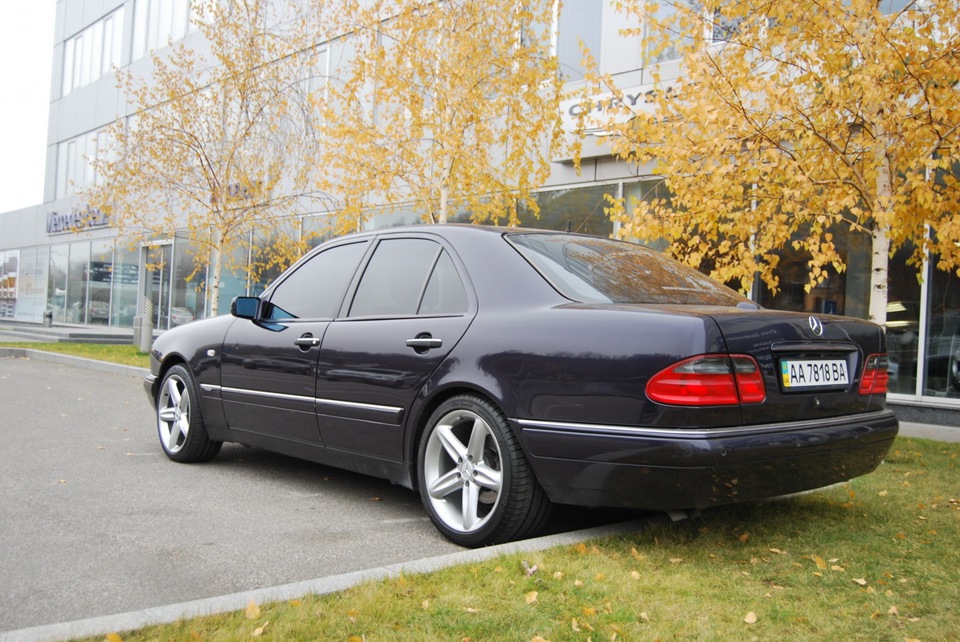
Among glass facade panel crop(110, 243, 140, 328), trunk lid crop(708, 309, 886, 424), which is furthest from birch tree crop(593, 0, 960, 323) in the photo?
glass facade panel crop(110, 243, 140, 328)

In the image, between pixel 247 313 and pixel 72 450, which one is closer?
pixel 247 313

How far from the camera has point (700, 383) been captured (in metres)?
3.32

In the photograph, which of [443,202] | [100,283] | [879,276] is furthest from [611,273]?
[100,283]

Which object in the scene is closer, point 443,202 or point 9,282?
point 443,202

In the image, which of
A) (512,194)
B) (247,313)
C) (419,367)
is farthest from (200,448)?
(512,194)

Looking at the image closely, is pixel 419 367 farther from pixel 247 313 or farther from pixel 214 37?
pixel 214 37

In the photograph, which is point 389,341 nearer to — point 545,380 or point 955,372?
point 545,380

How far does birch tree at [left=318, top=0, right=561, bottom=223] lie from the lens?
1191cm

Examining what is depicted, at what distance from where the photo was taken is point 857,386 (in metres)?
3.93

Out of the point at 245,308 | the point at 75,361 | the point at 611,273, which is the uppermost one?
the point at 611,273

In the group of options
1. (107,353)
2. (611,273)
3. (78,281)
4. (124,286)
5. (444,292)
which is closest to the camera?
(611,273)

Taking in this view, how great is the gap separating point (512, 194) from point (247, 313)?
785 centimetres

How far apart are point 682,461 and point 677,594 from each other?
48cm

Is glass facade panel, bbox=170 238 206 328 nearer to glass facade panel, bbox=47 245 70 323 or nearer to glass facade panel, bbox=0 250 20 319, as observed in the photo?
glass facade panel, bbox=47 245 70 323
